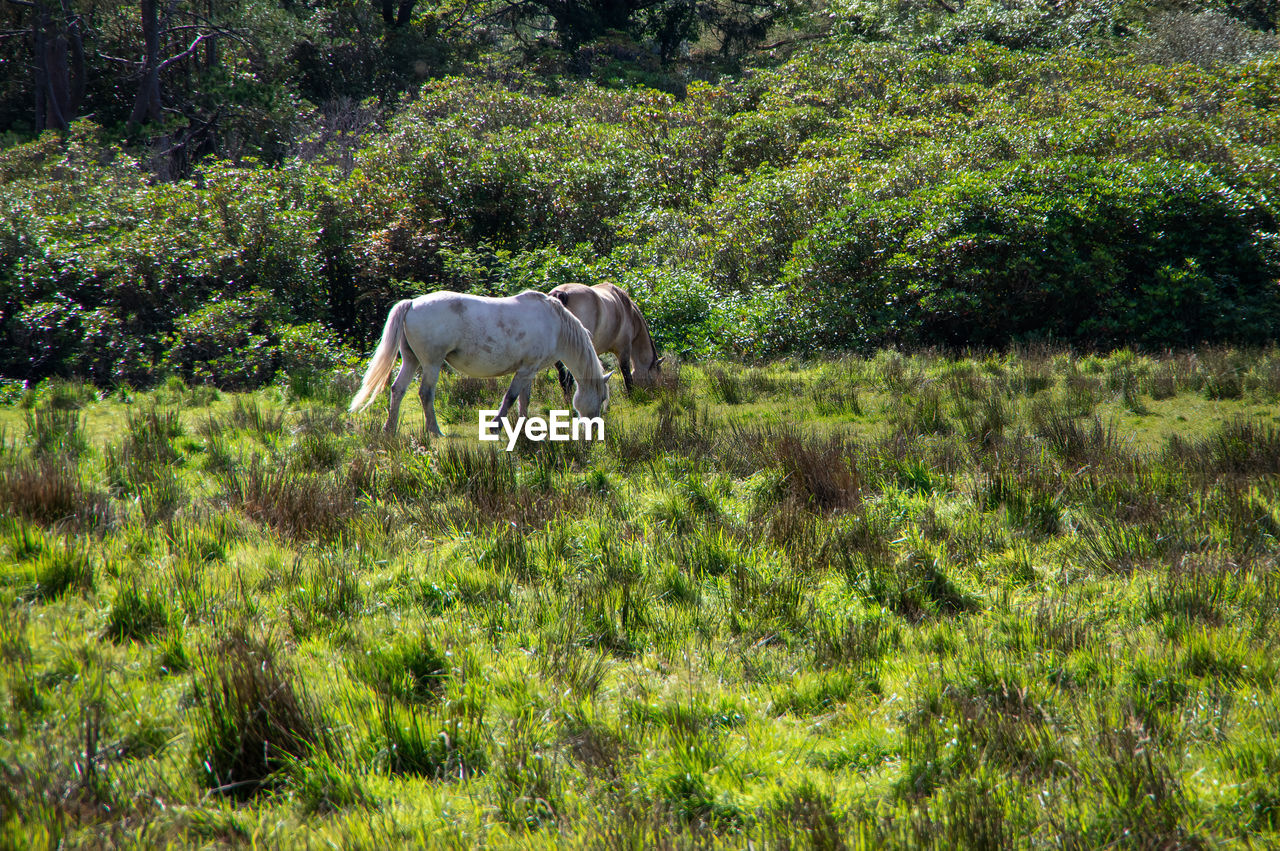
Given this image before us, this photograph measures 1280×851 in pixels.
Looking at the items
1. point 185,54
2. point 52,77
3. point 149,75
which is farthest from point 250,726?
point 52,77

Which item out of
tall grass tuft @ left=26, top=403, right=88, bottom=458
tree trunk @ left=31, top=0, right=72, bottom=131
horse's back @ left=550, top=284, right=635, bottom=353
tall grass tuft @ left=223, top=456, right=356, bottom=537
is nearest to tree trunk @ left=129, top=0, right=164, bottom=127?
tree trunk @ left=31, top=0, right=72, bottom=131

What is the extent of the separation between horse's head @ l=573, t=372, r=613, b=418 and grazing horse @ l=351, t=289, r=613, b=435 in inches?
0.4

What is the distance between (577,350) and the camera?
26.3 ft

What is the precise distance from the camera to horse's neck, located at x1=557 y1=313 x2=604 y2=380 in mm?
7965

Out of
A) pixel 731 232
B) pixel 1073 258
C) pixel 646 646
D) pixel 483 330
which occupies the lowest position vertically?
pixel 646 646

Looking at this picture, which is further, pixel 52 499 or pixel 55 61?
pixel 55 61

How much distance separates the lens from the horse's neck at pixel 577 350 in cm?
796

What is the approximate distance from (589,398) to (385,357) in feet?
6.75

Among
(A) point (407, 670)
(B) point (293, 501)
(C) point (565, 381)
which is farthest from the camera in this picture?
(C) point (565, 381)

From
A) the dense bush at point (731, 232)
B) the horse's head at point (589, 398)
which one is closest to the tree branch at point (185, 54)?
the dense bush at point (731, 232)

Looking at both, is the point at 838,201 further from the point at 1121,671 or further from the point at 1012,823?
the point at 1012,823

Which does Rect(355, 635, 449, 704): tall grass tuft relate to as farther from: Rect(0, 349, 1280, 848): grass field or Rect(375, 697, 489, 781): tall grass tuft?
Rect(375, 697, 489, 781): tall grass tuft

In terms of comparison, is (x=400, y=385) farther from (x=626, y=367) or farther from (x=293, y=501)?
(x=626, y=367)

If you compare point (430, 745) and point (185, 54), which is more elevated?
point (185, 54)
